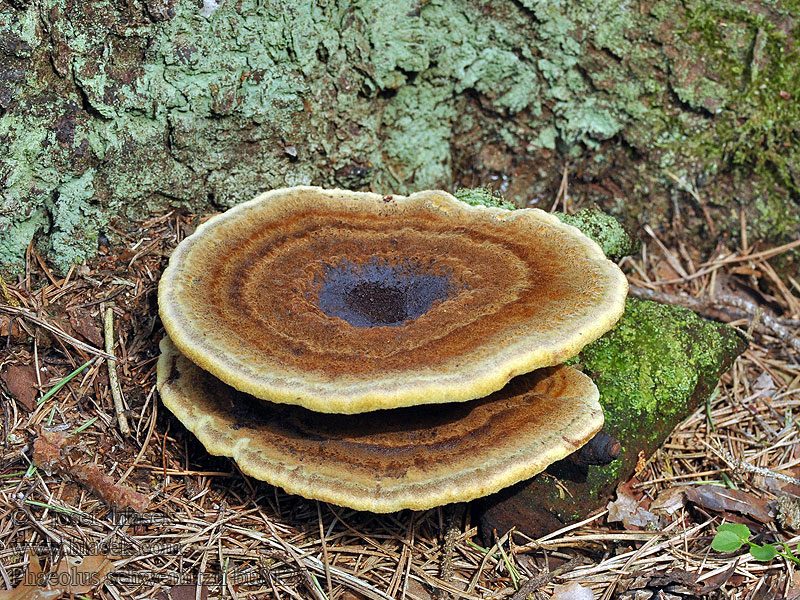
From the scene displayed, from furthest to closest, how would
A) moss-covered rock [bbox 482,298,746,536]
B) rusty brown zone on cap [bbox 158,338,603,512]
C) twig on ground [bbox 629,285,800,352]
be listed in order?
twig on ground [bbox 629,285,800,352] < moss-covered rock [bbox 482,298,746,536] < rusty brown zone on cap [bbox 158,338,603,512]

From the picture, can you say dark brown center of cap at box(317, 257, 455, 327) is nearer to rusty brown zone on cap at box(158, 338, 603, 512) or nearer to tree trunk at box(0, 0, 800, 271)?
rusty brown zone on cap at box(158, 338, 603, 512)

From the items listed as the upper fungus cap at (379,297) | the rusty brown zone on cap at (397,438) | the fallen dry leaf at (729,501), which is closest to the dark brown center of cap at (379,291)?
the upper fungus cap at (379,297)

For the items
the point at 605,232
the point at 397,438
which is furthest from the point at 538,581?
the point at 605,232

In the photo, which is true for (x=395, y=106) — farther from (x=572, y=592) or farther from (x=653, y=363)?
(x=572, y=592)

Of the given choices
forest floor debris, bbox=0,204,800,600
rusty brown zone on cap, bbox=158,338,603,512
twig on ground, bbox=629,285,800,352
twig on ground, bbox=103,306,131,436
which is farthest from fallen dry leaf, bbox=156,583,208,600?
twig on ground, bbox=629,285,800,352

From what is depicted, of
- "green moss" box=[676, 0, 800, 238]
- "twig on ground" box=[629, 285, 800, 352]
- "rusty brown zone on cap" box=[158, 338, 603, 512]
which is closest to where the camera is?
"rusty brown zone on cap" box=[158, 338, 603, 512]

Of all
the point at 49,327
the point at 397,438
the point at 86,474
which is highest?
the point at 49,327

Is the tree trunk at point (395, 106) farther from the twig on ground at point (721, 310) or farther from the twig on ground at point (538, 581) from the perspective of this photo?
the twig on ground at point (538, 581)
